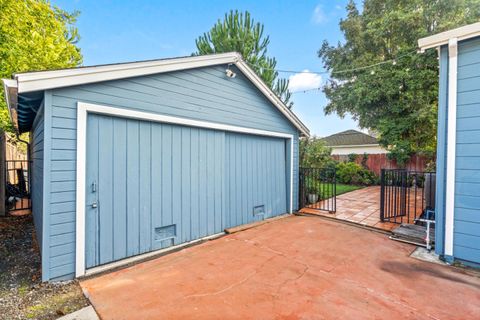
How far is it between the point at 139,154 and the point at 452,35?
4.75 metres

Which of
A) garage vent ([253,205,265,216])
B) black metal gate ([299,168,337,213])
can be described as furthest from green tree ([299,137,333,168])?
garage vent ([253,205,265,216])

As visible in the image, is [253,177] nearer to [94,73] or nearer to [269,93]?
[269,93]

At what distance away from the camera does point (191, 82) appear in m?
4.01

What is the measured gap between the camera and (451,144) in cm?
325

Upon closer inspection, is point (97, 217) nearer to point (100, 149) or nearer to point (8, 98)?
point (100, 149)

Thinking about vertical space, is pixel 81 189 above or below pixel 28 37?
below

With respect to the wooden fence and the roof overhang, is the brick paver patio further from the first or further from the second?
the wooden fence

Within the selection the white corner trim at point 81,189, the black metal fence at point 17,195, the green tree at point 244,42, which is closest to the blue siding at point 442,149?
the white corner trim at point 81,189

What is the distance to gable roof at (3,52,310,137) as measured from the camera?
2453mm

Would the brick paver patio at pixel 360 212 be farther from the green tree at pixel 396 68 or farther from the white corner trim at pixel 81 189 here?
the green tree at pixel 396 68

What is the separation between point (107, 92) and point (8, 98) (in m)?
1.08

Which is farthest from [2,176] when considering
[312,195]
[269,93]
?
[312,195]

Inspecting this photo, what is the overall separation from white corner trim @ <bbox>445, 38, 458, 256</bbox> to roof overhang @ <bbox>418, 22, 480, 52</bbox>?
0.10 meters

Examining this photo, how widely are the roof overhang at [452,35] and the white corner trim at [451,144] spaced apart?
0.10m
